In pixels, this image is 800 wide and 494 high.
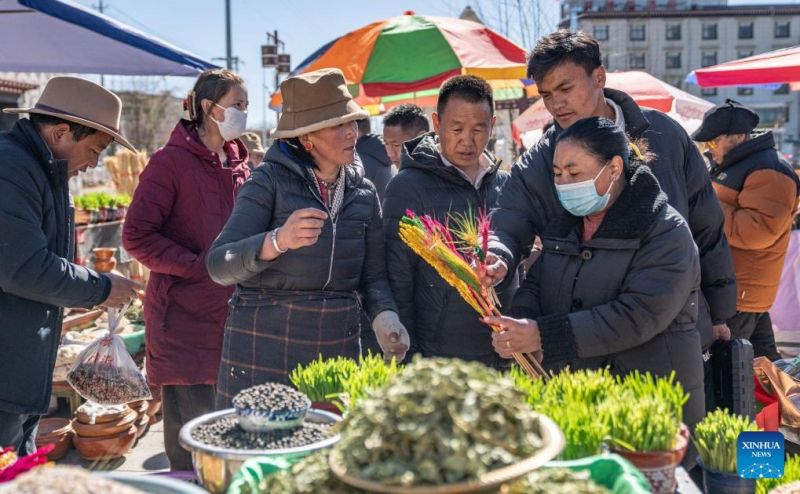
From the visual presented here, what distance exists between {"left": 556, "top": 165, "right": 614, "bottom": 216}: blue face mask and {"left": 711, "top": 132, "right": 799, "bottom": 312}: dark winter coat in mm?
2689

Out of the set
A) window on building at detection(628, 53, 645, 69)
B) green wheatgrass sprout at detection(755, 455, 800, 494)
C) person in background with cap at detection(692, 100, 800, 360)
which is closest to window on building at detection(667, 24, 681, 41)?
window on building at detection(628, 53, 645, 69)

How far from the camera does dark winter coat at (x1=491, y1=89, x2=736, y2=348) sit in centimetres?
289

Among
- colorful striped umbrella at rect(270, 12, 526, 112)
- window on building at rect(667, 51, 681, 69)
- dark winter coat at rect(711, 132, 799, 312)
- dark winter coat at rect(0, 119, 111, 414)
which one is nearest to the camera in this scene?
dark winter coat at rect(0, 119, 111, 414)

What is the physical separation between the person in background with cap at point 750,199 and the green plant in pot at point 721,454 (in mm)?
2854

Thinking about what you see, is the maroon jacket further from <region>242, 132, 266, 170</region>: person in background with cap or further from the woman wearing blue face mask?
<region>242, 132, 266, 170</region>: person in background with cap

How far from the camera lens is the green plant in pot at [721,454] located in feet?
7.05

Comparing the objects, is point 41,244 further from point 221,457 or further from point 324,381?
point 221,457

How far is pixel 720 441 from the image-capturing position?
7.09 ft

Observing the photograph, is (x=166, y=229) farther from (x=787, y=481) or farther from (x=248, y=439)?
(x=787, y=481)

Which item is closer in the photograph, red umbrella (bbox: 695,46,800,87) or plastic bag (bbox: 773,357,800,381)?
plastic bag (bbox: 773,357,800,381)

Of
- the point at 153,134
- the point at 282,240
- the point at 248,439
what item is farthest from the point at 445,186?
the point at 153,134

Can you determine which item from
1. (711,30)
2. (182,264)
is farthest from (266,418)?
(711,30)

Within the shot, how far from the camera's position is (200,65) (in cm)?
365

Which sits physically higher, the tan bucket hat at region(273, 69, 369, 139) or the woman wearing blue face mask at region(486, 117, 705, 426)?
the tan bucket hat at region(273, 69, 369, 139)
